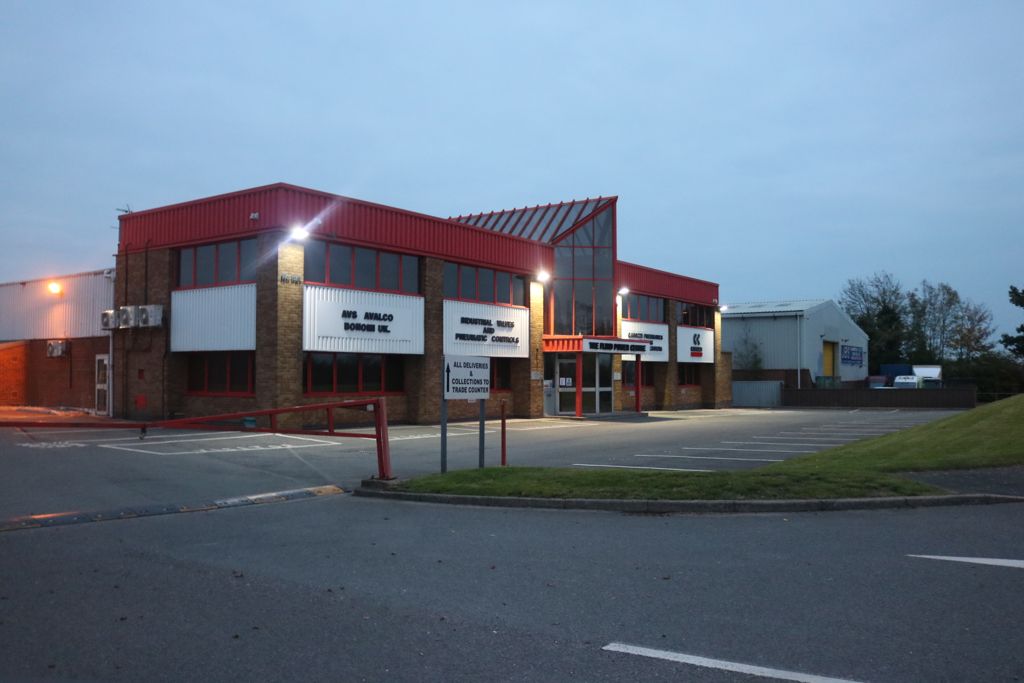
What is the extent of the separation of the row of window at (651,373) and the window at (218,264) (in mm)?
21008

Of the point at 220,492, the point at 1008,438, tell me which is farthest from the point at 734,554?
the point at 1008,438

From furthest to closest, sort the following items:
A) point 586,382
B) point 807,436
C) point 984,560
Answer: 1. point 586,382
2. point 807,436
3. point 984,560

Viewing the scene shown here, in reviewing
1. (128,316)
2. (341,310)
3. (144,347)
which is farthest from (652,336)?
(128,316)

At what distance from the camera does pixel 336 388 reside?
1024 inches

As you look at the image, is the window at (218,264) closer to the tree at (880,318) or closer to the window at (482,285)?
the window at (482,285)

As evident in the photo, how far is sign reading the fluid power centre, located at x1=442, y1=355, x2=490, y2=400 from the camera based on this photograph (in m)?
13.4

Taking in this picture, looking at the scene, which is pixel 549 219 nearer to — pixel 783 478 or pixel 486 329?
pixel 486 329

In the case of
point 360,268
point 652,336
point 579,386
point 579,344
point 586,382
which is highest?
point 360,268

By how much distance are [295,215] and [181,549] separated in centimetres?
1807

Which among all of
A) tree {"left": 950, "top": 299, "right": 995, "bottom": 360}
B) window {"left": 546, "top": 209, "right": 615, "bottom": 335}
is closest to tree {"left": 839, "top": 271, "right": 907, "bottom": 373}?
tree {"left": 950, "top": 299, "right": 995, "bottom": 360}

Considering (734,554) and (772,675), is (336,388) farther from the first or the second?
(772,675)

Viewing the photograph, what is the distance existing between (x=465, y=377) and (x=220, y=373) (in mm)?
15364

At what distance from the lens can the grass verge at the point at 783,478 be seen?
404 inches

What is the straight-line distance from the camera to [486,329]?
3119cm
